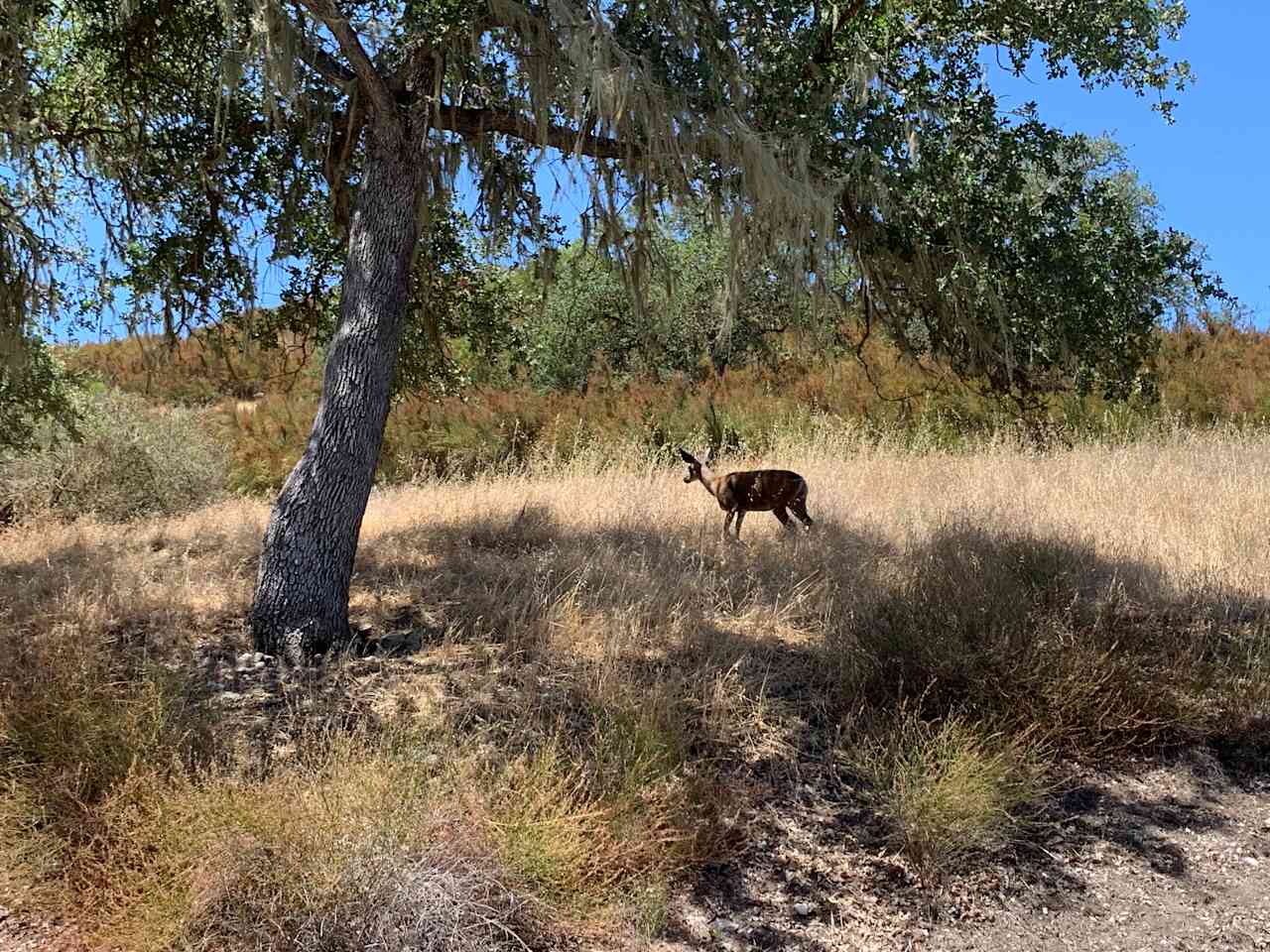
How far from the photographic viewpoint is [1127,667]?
19.9 feet

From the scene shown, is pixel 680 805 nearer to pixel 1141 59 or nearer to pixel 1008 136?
pixel 1008 136

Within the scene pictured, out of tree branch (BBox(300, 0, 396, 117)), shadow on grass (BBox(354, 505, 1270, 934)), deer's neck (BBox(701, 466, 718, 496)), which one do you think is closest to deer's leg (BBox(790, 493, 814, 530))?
deer's neck (BBox(701, 466, 718, 496))

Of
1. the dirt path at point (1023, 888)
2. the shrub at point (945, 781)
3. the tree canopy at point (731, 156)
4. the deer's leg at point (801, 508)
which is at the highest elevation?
the tree canopy at point (731, 156)

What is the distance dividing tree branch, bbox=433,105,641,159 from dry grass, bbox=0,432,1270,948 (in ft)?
10.3

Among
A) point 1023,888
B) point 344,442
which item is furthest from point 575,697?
point 1023,888

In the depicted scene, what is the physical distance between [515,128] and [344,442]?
2674mm

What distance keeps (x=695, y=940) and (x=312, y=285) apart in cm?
759

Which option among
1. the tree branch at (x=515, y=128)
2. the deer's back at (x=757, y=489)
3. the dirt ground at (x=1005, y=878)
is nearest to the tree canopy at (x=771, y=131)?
the tree branch at (x=515, y=128)

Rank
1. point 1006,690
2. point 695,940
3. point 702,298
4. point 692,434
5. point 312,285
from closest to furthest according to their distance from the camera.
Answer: point 695,940, point 1006,690, point 312,285, point 692,434, point 702,298

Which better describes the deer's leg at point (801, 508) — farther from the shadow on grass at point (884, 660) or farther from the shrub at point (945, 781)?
the shrub at point (945, 781)

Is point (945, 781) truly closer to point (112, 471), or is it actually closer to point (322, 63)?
point (322, 63)

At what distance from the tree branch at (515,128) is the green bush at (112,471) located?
9019 mm

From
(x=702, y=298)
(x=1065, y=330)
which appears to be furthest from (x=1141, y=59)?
(x=702, y=298)

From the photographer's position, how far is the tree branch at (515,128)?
24.2 ft
